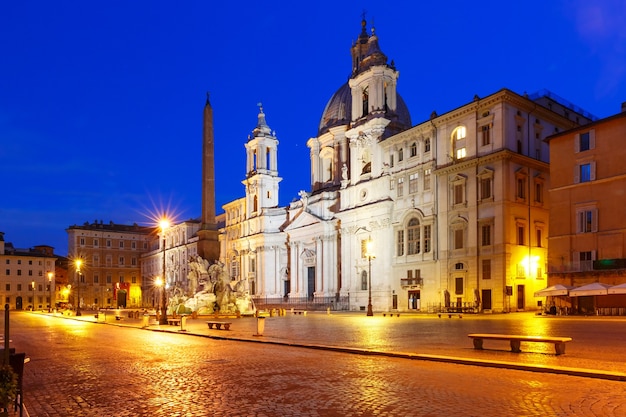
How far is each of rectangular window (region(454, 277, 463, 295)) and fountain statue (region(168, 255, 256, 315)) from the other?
17.6 m

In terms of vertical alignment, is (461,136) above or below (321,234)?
above

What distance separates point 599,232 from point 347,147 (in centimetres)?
4174

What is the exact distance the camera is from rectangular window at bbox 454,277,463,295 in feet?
166

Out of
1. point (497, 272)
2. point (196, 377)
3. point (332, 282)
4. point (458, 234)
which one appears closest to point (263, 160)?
point (332, 282)

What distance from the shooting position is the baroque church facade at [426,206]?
48469 millimetres

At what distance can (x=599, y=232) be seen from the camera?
137ft

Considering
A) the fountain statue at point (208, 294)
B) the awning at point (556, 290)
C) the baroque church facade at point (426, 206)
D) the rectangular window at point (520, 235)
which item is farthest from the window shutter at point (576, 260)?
the fountain statue at point (208, 294)

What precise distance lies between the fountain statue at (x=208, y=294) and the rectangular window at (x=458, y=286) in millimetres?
17642

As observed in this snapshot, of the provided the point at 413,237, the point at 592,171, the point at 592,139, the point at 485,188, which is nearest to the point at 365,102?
the point at 413,237

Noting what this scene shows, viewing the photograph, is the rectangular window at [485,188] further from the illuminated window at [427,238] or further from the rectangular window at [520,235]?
the illuminated window at [427,238]

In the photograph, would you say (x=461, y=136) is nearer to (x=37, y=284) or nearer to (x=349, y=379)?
(x=349, y=379)

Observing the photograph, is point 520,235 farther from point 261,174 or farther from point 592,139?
point 261,174

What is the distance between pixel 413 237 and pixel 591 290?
822 inches

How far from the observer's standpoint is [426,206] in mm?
55156
